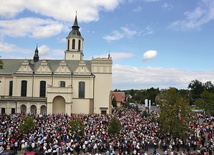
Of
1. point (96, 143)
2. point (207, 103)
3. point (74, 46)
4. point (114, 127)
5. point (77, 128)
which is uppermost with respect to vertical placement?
point (74, 46)

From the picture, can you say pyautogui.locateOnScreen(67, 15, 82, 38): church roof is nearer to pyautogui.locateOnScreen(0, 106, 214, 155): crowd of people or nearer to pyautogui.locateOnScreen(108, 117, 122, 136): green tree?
pyautogui.locateOnScreen(0, 106, 214, 155): crowd of people

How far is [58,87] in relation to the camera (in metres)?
50.8

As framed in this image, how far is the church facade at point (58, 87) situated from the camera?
51.6 m

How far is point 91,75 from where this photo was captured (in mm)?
53719

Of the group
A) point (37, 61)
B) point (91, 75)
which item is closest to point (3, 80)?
point (37, 61)

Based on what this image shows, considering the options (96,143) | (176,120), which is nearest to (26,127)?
(96,143)

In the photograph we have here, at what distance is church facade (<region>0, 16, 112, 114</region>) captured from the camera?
51562mm

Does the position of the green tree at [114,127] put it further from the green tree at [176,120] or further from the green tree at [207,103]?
the green tree at [207,103]

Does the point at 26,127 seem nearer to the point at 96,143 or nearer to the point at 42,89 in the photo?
the point at 96,143

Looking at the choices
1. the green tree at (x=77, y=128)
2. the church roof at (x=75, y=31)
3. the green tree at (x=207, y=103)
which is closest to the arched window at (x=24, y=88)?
the church roof at (x=75, y=31)

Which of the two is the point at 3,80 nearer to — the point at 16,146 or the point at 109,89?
the point at 109,89

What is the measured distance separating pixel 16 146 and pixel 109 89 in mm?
32173

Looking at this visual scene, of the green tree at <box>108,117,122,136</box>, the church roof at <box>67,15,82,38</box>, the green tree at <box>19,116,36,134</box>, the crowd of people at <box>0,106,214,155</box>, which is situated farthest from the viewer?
the church roof at <box>67,15,82,38</box>

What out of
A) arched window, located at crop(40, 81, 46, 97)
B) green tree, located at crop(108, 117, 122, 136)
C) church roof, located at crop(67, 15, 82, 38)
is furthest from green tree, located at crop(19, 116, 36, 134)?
church roof, located at crop(67, 15, 82, 38)
